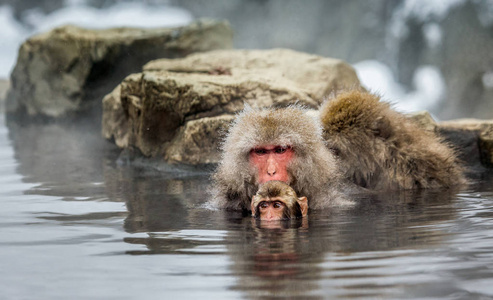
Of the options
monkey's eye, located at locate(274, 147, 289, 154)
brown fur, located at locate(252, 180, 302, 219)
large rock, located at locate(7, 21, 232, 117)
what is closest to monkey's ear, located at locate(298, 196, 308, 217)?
brown fur, located at locate(252, 180, 302, 219)

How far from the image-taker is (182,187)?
661 cm

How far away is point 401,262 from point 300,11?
59.5ft

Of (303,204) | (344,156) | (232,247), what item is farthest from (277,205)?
(344,156)

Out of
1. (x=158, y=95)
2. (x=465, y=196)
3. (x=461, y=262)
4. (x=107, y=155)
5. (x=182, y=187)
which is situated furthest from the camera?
(x=107, y=155)

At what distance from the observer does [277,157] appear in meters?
4.92

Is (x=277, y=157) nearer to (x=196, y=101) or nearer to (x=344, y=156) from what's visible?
(x=344, y=156)

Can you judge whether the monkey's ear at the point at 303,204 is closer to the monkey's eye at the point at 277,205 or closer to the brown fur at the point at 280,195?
the brown fur at the point at 280,195

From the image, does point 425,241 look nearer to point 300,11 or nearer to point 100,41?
point 100,41

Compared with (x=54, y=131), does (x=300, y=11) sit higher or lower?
higher

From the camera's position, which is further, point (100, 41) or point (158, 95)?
point (100, 41)

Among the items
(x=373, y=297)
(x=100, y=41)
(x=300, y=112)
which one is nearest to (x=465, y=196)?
(x=300, y=112)

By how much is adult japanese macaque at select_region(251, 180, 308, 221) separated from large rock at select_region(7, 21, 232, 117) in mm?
10551

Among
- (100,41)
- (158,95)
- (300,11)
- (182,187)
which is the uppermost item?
(300,11)

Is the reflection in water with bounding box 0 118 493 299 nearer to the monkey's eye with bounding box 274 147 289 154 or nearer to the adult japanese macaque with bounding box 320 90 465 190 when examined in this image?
the adult japanese macaque with bounding box 320 90 465 190
